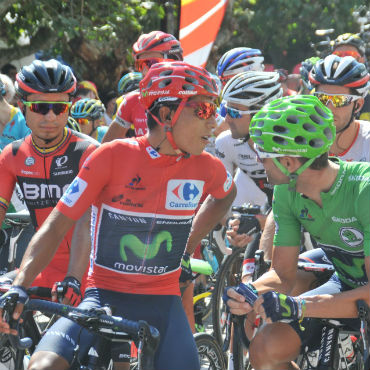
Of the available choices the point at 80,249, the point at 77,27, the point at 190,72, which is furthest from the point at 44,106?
the point at 77,27

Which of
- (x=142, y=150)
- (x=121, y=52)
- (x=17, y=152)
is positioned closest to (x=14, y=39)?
(x=121, y=52)

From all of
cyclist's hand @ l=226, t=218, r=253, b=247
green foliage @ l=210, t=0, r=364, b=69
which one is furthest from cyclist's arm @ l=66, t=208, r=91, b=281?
green foliage @ l=210, t=0, r=364, b=69

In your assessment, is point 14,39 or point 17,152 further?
point 14,39

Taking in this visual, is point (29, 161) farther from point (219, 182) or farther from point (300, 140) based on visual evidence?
point (300, 140)

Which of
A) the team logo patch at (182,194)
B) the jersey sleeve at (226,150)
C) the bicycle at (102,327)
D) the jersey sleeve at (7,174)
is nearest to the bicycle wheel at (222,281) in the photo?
the jersey sleeve at (226,150)

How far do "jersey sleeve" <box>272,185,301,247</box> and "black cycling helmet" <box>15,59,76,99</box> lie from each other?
68.4 inches

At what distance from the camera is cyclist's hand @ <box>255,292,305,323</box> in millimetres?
4082

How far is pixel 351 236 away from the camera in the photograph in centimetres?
470

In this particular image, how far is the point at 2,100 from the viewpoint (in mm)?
7898

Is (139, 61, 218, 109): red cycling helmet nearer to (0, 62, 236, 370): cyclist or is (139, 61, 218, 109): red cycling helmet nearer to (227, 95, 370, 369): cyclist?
(0, 62, 236, 370): cyclist

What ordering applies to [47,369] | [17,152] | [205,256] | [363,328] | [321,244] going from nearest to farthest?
[47,369]
[363,328]
[321,244]
[17,152]
[205,256]

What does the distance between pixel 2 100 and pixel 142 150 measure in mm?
3791

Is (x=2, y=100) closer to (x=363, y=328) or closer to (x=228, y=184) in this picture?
(x=228, y=184)

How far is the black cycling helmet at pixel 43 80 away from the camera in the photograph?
219 inches
